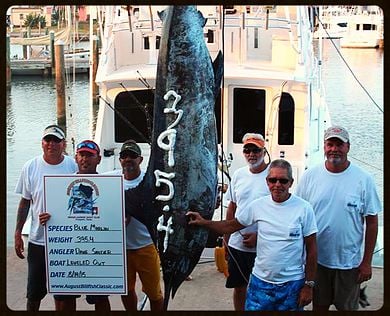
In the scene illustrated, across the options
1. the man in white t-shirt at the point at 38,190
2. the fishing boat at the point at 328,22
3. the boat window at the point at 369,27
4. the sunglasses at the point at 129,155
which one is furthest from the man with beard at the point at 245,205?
the boat window at the point at 369,27

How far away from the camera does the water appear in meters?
10.4

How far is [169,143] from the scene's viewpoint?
3043mm

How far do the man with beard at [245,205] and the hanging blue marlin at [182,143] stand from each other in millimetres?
303

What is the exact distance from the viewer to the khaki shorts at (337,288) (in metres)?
3.21

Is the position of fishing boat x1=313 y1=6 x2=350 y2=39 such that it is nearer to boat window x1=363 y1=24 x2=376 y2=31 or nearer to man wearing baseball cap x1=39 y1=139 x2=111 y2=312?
man wearing baseball cap x1=39 y1=139 x2=111 y2=312

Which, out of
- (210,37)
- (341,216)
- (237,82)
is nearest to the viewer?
(341,216)

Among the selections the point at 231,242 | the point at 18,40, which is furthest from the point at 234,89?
the point at 18,40

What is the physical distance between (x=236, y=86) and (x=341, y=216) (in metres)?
2.83

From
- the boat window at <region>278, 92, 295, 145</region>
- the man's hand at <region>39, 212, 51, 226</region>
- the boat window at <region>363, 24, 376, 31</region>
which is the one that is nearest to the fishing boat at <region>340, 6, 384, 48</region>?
the boat window at <region>363, 24, 376, 31</region>

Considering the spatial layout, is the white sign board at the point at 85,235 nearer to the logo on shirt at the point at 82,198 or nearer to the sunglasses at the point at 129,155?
the logo on shirt at the point at 82,198

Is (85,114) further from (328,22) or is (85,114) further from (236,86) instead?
(236,86)

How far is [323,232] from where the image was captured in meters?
3.17

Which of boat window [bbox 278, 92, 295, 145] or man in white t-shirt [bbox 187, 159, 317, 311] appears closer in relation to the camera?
man in white t-shirt [bbox 187, 159, 317, 311]

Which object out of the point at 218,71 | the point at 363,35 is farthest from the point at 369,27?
the point at 218,71
